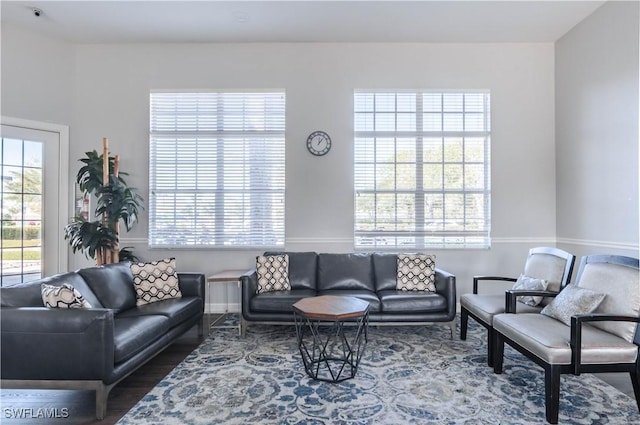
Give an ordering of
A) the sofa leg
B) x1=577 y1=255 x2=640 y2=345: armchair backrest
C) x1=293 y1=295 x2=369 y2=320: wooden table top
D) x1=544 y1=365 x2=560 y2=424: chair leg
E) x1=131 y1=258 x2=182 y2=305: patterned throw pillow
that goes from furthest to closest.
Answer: the sofa leg
x1=131 y1=258 x2=182 y2=305: patterned throw pillow
x1=293 y1=295 x2=369 y2=320: wooden table top
x1=577 y1=255 x2=640 y2=345: armchair backrest
x1=544 y1=365 x2=560 y2=424: chair leg

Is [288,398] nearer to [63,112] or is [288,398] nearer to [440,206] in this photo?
Result: [440,206]

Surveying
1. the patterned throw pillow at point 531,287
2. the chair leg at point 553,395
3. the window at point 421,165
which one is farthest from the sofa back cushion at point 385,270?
the chair leg at point 553,395

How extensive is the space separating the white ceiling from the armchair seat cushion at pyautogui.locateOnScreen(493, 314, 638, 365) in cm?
347

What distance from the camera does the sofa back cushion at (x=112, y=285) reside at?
2949 mm

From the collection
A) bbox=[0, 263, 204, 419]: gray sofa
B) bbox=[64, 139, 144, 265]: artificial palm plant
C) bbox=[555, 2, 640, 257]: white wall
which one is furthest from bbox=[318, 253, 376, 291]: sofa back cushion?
bbox=[555, 2, 640, 257]: white wall

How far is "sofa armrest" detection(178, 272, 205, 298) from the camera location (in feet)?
11.9

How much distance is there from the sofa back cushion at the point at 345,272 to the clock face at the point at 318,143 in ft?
4.81

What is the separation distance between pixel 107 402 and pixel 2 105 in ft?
12.9

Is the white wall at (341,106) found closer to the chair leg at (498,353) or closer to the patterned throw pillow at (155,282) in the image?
the patterned throw pillow at (155,282)

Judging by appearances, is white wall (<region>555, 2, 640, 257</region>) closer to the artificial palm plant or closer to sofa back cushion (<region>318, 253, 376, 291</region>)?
sofa back cushion (<region>318, 253, 376, 291</region>)

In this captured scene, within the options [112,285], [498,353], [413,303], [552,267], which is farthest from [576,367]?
[112,285]

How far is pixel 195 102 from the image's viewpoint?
4621 mm

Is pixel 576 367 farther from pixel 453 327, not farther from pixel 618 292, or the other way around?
pixel 453 327

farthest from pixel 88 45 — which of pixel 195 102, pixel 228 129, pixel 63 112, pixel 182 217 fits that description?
pixel 182 217
